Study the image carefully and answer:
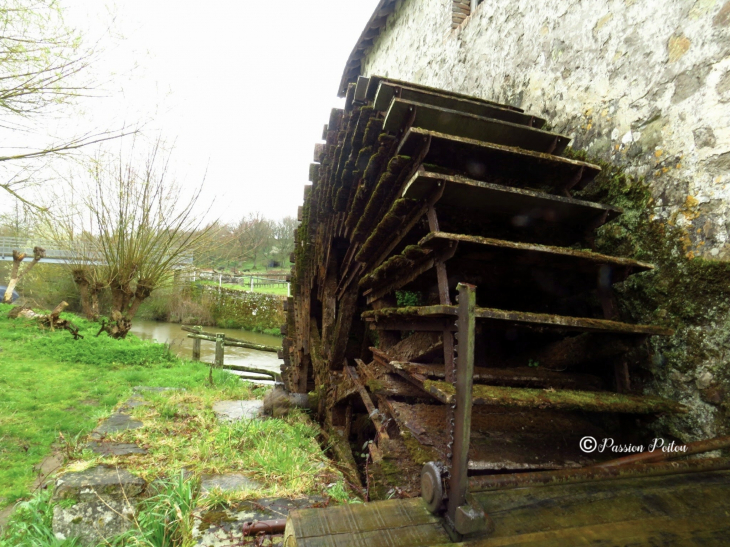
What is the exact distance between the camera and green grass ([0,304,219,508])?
4.59 meters

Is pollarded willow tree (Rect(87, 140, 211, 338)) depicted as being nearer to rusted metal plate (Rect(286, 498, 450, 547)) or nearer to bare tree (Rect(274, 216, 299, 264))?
rusted metal plate (Rect(286, 498, 450, 547))

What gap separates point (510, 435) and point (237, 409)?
14.5 feet

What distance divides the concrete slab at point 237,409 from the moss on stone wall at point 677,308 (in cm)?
408

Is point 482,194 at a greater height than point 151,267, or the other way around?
point 482,194

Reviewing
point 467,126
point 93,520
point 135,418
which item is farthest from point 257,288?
point 467,126

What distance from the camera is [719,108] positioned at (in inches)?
79.7

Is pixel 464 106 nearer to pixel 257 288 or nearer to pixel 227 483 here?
pixel 227 483

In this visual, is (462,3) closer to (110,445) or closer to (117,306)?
(110,445)

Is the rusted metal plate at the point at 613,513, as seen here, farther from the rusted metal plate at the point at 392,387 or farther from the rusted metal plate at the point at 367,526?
the rusted metal plate at the point at 392,387

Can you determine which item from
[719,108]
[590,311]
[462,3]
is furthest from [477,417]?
[462,3]

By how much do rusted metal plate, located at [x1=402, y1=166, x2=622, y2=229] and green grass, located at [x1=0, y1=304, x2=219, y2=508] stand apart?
3783 millimetres

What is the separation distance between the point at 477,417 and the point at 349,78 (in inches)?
353

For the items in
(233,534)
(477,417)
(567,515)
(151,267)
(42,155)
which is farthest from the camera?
(151,267)

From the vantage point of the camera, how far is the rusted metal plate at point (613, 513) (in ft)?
3.60
